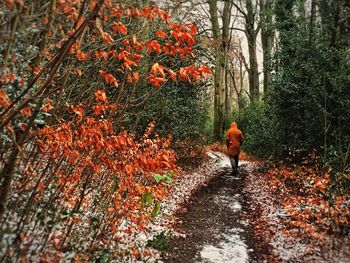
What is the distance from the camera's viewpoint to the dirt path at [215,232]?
6480 mm

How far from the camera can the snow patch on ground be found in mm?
6324

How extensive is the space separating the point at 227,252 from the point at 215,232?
121 centimetres

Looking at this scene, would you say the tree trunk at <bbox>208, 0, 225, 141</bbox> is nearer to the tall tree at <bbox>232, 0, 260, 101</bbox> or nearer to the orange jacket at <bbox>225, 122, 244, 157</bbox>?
the tall tree at <bbox>232, 0, 260, 101</bbox>

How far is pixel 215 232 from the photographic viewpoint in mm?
7898

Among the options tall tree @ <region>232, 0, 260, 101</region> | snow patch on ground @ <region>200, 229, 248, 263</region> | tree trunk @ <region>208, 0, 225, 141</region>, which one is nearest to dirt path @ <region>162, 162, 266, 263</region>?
snow patch on ground @ <region>200, 229, 248, 263</region>

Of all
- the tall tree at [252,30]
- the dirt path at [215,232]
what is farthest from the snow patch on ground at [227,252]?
the tall tree at [252,30]

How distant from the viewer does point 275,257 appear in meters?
6.21

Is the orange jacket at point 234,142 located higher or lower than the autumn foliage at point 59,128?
lower

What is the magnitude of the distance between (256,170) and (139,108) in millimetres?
7155

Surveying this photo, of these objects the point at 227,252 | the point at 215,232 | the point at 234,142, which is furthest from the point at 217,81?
the point at 227,252

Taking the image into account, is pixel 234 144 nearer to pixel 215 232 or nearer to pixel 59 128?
pixel 215 232

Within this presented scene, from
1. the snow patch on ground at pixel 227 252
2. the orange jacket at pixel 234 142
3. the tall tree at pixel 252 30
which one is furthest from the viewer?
the tall tree at pixel 252 30

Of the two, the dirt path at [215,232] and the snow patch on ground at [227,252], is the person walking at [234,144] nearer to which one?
the dirt path at [215,232]

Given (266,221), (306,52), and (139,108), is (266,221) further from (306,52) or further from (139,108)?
(306,52)
